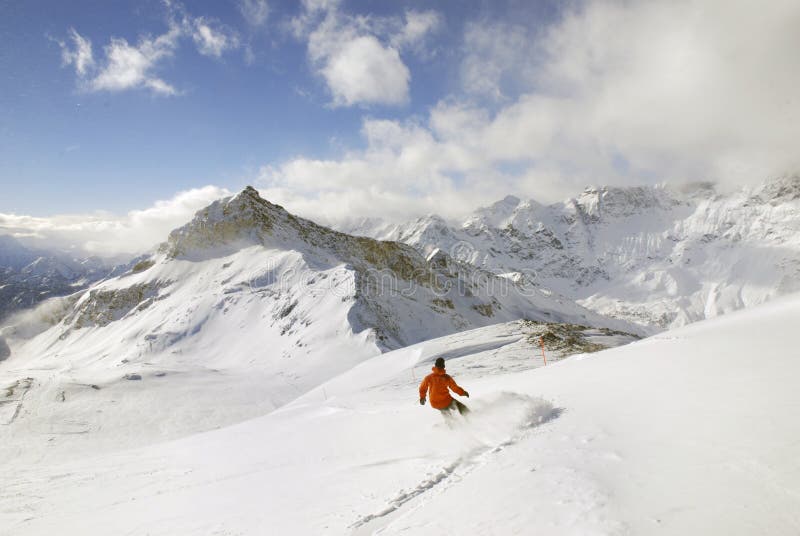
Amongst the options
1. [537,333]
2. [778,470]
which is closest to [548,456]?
[778,470]

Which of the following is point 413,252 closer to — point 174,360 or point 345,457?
point 174,360

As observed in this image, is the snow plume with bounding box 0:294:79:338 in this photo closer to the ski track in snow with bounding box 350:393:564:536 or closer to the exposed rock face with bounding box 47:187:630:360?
the exposed rock face with bounding box 47:187:630:360

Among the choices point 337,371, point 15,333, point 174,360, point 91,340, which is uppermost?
point 15,333

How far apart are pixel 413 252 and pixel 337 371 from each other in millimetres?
52633

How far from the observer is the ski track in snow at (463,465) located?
179 inches

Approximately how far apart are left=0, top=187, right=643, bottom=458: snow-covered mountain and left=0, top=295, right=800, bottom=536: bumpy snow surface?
17383 mm

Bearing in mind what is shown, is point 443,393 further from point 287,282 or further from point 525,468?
point 287,282

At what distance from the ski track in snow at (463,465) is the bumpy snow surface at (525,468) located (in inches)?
1.1

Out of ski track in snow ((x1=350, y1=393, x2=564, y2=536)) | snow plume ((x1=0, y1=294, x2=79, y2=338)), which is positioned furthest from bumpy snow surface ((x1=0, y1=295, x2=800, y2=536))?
snow plume ((x1=0, y1=294, x2=79, y2=338))

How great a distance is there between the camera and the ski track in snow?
4551 mm

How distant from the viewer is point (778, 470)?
335 cm

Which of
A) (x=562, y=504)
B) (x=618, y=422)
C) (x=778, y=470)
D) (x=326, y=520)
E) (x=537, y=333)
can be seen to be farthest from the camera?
(x=537, y=333)

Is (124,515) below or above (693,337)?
below

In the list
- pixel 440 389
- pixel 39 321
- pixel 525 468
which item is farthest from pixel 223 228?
pixel 525 468
